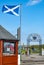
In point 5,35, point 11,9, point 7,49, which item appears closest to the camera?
point 7,49

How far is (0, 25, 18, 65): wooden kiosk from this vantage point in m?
22.0

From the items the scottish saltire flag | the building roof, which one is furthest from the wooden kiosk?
the scottish saltire flag

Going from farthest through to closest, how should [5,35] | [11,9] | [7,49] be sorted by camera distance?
[11,9] → [5,35] → [7,49]

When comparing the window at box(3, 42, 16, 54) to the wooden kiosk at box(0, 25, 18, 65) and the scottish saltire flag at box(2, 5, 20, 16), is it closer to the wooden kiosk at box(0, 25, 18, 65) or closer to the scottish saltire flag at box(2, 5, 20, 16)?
the wooden kiosk at box(0, 25, 18, 65)

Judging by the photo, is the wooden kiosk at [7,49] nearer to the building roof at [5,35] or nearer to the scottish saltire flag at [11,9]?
the building roof at [5,35]

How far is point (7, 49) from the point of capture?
74.0 feet

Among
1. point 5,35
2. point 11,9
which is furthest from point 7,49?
point 11,9

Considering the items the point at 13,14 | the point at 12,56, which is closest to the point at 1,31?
the point at 12,56

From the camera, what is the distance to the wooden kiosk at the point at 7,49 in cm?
2200

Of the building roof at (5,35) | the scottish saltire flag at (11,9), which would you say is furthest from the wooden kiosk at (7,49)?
the scottish saltire flag at (11,9)

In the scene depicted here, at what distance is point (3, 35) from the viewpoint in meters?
22.7

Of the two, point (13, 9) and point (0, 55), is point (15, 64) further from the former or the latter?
point (13, 9)

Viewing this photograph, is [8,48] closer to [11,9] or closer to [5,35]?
[5,35]

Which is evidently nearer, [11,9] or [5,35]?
[5,35]
